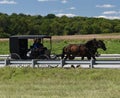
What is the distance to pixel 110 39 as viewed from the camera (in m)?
72.7

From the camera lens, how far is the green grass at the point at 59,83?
1475cm

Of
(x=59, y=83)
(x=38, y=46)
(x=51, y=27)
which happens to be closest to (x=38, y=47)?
(x=38, y=46)

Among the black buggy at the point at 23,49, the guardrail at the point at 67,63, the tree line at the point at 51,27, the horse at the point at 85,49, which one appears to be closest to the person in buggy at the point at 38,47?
the black buggy at the point at 23,49

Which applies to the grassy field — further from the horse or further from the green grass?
the horse

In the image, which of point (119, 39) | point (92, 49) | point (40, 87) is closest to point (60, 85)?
point (40, 87)

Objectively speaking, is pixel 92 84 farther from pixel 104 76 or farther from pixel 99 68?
pixel 99 68

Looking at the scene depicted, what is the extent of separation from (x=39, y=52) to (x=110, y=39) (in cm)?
4815

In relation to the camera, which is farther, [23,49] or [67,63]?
[23,49]

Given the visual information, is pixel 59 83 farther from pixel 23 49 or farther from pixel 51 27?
pixel 51 27

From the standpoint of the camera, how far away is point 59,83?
722 inches

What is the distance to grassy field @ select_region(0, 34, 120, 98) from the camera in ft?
48.5

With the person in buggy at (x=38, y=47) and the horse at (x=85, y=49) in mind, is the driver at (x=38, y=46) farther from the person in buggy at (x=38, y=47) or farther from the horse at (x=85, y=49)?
the horse at (x=85, y=49)

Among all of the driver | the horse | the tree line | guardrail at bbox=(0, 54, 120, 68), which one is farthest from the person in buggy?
the tree line

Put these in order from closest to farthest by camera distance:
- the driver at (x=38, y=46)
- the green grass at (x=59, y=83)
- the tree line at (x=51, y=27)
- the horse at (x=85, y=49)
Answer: the green grass at (x=59, y=83) < the horse at (x=85, y=49) < the driver at (x=38, y=46) < the tree line at (x=51, y=27)
